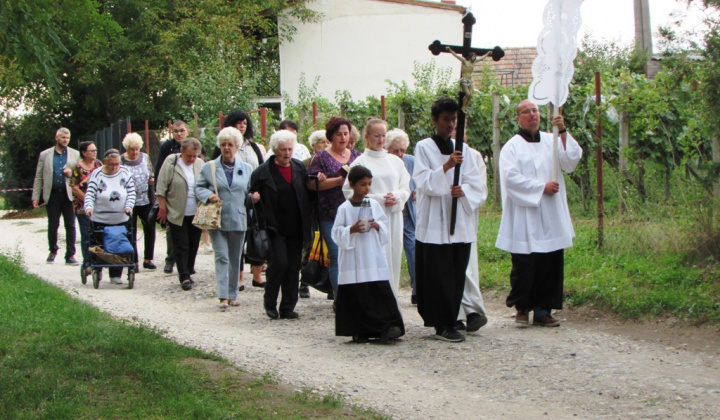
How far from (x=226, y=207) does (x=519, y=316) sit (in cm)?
372

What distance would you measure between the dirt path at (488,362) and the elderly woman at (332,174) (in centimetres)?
80

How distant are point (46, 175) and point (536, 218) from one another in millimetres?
9129

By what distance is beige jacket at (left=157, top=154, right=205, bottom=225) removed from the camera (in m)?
12.6

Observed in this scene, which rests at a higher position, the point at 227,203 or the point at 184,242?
the point at 227,203

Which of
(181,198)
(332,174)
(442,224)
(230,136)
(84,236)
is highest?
(230,136)

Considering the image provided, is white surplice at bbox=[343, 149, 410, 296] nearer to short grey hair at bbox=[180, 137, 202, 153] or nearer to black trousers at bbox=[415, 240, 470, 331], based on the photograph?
black trousers at bbox=[415, 240, 470, 331]

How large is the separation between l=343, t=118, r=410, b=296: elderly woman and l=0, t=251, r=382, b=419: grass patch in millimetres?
2349

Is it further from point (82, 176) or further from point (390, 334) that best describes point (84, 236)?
point (390, 334)

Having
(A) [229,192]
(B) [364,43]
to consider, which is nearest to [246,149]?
(A) [229,192]

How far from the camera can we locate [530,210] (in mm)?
8867

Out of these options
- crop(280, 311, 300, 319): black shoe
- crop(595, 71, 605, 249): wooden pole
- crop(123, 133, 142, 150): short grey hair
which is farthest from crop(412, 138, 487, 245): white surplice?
crop(123, 133, 142, 150): short grey hair

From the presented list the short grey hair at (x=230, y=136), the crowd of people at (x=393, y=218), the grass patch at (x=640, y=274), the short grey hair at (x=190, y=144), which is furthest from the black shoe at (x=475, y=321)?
the short grey hair at (x=190, y=144)

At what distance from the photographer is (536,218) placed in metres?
8.81

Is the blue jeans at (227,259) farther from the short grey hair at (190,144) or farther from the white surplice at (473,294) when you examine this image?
the white surplice at (473,294)
